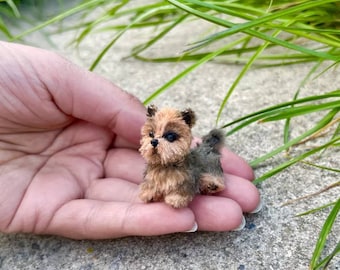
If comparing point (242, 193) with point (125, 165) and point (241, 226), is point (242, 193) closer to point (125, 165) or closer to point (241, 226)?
point (241, 226)

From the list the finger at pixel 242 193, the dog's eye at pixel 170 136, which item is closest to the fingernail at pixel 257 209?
the finger at pixel 242 193

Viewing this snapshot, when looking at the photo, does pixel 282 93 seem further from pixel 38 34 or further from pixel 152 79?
pixel 38 34

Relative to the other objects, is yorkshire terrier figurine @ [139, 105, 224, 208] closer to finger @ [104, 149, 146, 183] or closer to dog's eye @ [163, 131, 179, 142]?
dog's eye @ [163, 131, 179, 142]

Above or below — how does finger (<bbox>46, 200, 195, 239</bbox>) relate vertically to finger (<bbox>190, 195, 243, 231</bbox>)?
below

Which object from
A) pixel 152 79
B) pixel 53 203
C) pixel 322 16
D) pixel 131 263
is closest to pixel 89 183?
pixel 53 203

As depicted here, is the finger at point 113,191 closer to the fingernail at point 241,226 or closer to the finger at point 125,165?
the finger at point 125,165

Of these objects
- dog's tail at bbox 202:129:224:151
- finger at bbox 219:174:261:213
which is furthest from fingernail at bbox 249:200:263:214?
Result: dog's tail at bbox 202:129:224:151
